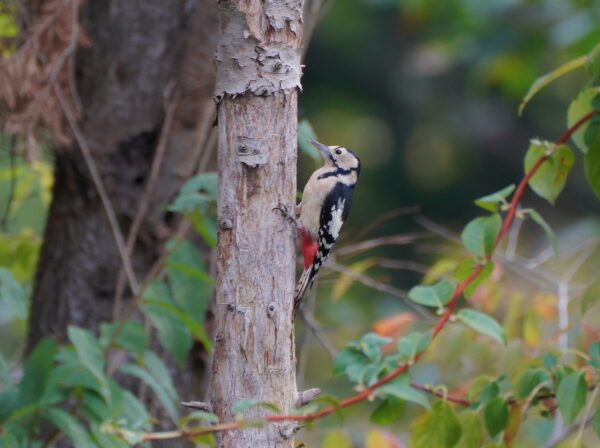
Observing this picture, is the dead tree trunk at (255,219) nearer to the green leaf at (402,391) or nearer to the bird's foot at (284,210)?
the bird's foot at (284,210)

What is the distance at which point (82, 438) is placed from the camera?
3135 mm

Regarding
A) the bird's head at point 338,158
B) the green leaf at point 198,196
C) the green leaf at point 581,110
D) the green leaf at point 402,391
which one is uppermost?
the green leaf at point 581,110

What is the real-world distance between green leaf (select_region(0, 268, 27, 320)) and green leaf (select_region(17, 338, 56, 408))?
0.56 feet

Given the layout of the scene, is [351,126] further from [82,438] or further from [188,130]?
[82,438]

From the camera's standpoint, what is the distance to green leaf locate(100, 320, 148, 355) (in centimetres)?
342

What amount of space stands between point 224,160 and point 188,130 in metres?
1.58

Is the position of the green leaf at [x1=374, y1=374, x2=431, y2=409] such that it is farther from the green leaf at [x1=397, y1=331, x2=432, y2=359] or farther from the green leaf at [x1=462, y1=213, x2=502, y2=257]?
the green leaf at [x1=462, y1=213, x2=502, y2=257]

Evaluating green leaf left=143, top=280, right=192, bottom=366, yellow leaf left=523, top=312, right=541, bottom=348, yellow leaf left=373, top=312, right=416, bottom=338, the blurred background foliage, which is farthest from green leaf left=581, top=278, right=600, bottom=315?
the blurred background foliage

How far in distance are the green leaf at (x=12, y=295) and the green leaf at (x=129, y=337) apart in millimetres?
361

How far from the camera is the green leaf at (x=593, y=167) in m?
2.98

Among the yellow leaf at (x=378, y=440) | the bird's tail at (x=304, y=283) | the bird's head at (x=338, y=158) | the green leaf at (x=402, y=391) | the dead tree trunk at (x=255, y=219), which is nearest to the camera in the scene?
Answer: the dead tree trunk at (x=255, y=219)

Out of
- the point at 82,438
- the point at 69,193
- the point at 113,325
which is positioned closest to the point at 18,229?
the point at 69,193

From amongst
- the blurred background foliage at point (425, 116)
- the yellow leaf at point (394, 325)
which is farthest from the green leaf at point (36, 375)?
the blurred background foliage at point (425, 116)

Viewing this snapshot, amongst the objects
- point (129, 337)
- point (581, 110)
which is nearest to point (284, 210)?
point (129, 337)
